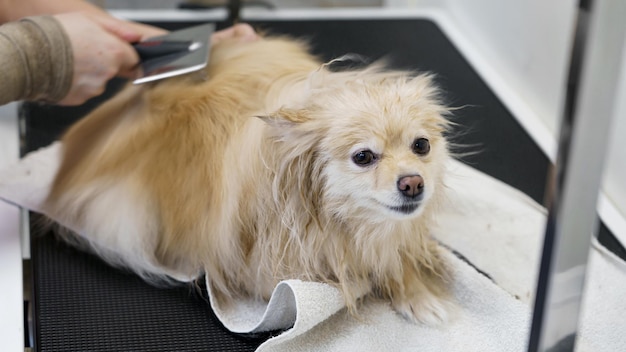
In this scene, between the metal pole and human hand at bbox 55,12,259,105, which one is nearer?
the metal pole

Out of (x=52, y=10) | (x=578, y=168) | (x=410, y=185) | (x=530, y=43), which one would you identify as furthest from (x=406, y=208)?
(x=530, y=43)

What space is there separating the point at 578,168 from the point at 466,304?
480mm

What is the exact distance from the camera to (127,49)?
1.20m

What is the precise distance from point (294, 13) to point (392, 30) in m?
0.22

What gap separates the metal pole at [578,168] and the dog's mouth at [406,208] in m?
0.24

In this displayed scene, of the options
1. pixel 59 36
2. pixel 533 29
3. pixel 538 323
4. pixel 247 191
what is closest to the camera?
pixel 538 323

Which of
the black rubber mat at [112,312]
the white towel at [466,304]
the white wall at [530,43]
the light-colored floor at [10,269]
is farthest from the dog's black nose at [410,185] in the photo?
the white wall at [530,43]

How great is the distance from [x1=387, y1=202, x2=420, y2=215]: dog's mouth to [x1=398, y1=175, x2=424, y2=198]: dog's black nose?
0.01m

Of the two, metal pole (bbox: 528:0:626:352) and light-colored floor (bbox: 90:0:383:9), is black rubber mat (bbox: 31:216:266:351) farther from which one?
light-colored floor (bbox: 90:0:383:9)

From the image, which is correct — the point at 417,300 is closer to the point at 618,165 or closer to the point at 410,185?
the point at 410,185

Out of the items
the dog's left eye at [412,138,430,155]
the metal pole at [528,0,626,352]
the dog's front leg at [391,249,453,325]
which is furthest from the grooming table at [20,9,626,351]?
the metal pole at [528,0,626,352]

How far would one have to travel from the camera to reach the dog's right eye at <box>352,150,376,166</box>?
891 millimetres

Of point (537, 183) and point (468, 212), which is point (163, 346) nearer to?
point (468, 212)

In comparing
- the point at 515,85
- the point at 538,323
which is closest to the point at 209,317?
the point at 538,323
